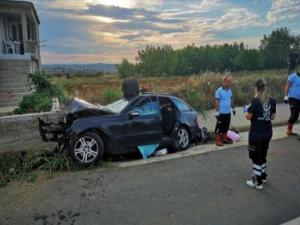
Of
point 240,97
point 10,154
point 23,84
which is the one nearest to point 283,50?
point 240,97

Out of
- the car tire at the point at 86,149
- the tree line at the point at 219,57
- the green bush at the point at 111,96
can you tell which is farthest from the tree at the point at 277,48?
the car tire at the point at 86,149

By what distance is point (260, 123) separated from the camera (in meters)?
5.35

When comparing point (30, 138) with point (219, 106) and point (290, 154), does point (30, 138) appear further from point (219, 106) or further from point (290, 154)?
point (290, 154)

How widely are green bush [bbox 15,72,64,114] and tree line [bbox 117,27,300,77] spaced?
2784 inches

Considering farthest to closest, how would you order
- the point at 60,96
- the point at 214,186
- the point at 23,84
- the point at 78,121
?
1. the point at 23,84
2. the point at 60,96
3. the point at 78,121
4. the point at 214,186

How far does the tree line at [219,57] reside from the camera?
83.2m

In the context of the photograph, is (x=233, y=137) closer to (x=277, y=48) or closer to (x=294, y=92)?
(x=294, y=92)

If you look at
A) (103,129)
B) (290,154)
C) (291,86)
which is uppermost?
(291,86)

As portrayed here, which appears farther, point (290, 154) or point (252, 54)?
point (252, 54)

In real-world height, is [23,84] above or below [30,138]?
above

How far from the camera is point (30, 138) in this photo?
9023 millimetres

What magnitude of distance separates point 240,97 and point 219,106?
968 centimetres

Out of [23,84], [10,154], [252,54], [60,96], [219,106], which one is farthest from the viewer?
[252,54]

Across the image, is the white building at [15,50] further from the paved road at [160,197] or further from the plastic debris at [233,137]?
the plastic debris at [233,137]
